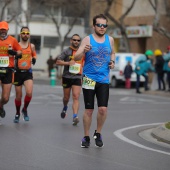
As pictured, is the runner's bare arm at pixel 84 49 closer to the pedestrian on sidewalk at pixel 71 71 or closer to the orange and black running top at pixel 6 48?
the orange and black running top at pixel 6 48

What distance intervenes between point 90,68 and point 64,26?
6280cm

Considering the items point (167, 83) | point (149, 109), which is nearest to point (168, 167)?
point (149, 109)

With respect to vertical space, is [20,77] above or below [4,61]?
below

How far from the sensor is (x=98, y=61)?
11680mm

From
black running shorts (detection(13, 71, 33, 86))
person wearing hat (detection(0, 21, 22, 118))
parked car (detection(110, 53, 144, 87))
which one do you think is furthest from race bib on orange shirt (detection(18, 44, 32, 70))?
parked car (detection(110, 53, 144, 87))

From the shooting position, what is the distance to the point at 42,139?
1273cm

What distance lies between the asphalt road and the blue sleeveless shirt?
1.10 metres

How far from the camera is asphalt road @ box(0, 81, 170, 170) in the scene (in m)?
9.81

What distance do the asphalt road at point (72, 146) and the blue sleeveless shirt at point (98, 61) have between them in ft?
3.62

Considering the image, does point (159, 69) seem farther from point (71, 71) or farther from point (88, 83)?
point (88, 83)

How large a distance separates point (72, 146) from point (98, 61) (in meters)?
1.38

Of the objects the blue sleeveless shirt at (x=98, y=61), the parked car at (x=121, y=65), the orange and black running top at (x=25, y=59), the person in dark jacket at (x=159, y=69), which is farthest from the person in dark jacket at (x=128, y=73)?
the blue sleeveless shirt at (x=98, y=61)

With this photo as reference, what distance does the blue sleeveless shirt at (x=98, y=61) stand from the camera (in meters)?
11.6

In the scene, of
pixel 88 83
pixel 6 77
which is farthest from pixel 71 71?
pixel 88 83
